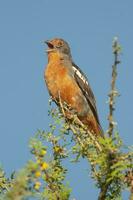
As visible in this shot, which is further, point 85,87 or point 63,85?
point 85,87

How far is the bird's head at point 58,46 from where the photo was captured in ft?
31.5

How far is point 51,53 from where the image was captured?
945 centimetres

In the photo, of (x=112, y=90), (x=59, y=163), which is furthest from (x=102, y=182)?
(x=59, y=163)

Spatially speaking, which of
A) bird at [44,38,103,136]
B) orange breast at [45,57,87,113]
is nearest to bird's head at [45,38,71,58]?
bird at [44,38,103,136]

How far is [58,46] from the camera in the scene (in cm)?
980

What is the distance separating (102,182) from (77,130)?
0.83m

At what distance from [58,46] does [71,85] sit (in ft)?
4.24

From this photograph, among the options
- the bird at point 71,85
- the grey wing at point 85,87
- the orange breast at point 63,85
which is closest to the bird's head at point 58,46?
the bird at point 71,85

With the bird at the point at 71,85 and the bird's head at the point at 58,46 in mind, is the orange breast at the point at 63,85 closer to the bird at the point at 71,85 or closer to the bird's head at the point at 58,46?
the bird at the point at 71,85

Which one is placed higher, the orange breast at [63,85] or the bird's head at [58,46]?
the bird's head at [58,46]

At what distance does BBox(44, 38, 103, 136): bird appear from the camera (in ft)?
28.0

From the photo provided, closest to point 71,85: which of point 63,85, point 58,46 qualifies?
point 63,85

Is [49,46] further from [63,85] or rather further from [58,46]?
[63,85]

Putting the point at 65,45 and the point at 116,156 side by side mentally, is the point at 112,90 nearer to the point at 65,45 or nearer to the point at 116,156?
the point at 116,156
